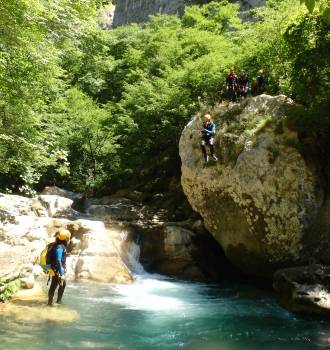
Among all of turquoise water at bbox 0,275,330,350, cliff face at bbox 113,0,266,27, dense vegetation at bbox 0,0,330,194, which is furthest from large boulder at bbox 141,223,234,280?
cliff face at bbox 113,0,266,27

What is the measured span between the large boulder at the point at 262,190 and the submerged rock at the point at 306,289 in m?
1.38

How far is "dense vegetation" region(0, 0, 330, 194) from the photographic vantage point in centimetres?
1162

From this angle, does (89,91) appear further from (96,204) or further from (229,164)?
(229,164)

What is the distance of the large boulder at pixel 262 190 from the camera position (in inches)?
494

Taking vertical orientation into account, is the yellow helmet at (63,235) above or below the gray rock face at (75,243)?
above

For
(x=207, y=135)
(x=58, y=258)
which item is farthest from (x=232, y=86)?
(x=58, y=258)

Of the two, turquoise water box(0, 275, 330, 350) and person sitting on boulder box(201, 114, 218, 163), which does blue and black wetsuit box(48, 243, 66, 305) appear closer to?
turquoise water box(0, 275, 330, 350)

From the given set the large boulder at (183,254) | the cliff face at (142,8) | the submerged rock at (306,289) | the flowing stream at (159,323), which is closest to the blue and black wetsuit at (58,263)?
the flowing stream at (159,323)

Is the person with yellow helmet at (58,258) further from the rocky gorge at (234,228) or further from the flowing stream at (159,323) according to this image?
the rocky gorge at (234,228)

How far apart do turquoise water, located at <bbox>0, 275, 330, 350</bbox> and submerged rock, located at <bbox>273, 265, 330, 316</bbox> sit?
0.97ft

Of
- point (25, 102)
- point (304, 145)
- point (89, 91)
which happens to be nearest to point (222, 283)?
point (304, 145)

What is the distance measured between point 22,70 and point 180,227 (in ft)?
26.6

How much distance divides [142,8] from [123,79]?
2220cm

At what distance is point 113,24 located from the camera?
59875mm
